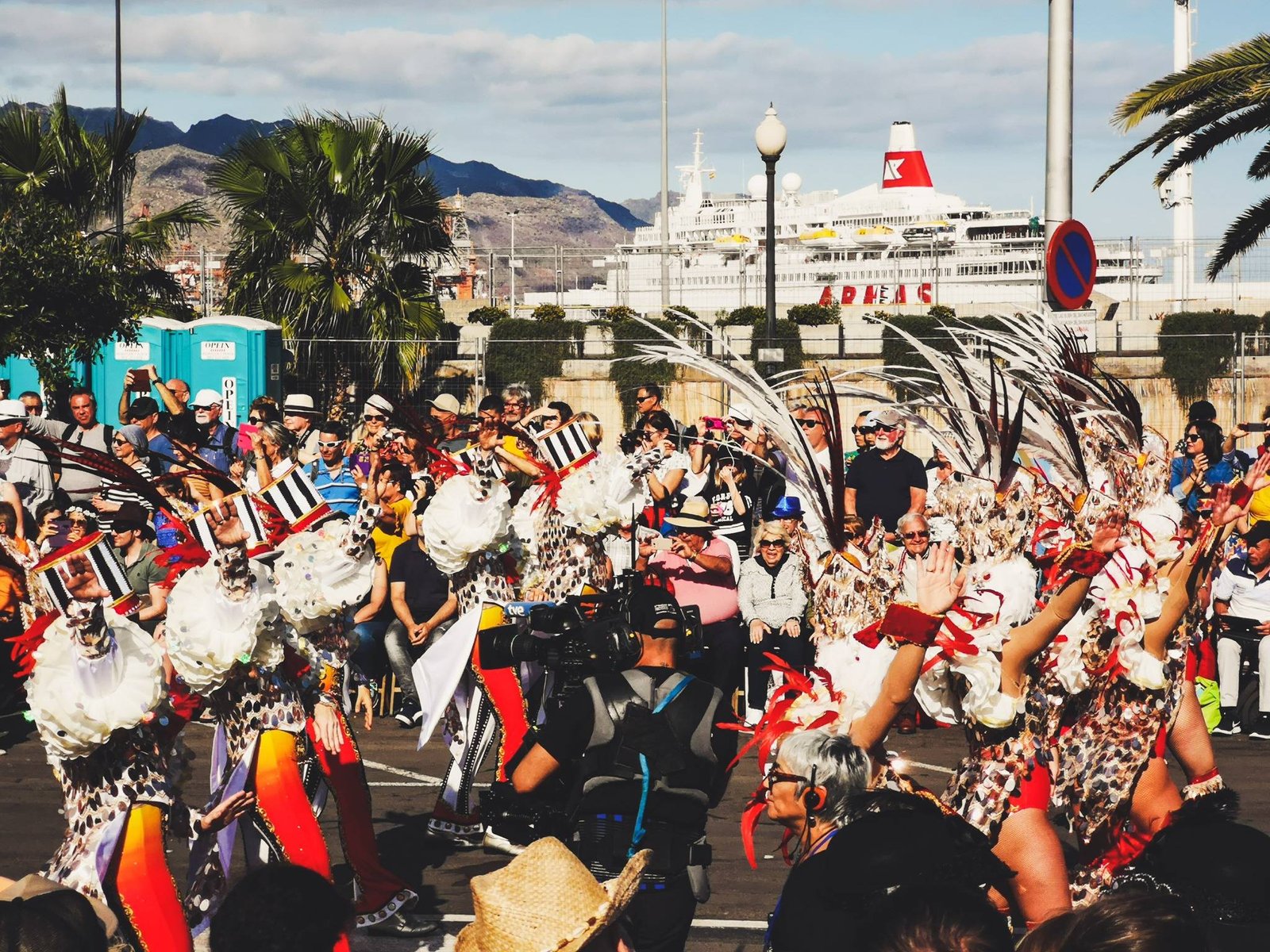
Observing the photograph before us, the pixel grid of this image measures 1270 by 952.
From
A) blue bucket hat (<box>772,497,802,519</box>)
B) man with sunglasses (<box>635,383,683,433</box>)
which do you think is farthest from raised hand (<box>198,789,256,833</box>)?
blue bucket hat (<box>772,497,802,519</box>)

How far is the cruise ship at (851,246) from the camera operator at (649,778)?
111 feet

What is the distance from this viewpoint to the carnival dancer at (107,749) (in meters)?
4.67

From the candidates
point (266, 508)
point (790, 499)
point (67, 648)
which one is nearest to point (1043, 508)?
point (266, 508)

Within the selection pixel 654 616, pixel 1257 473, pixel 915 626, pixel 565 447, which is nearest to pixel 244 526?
pixel 654 616

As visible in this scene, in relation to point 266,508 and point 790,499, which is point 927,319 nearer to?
point 790,499

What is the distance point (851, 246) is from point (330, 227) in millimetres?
47476

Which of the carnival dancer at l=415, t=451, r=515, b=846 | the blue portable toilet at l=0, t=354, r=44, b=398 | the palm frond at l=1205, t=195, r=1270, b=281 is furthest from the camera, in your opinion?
the blue portable toilet at l=0, t=354, r=44, b=398

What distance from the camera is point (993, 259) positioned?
6050 centimetres

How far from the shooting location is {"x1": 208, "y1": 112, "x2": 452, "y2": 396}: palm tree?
20547 millimetres

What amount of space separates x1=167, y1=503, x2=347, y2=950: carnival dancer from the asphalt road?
848 millimetres

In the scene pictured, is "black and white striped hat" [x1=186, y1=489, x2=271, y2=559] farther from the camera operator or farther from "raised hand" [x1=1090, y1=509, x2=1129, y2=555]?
"raised hand" [x1=1090, y1=509, x2=1129, y2=555]

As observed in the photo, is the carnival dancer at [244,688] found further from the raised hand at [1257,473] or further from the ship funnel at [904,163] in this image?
the ship funnel at [904,163]

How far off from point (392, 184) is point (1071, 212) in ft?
38.7

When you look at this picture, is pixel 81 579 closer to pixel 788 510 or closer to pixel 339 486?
pixel 339 486
